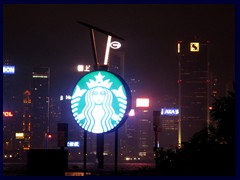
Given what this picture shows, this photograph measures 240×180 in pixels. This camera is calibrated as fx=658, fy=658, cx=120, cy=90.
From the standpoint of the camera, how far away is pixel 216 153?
24656 mm

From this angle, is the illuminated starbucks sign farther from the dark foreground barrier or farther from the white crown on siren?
the dark foreground barrier

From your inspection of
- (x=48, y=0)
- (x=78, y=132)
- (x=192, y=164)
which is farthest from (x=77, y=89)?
(x=78, y=132)

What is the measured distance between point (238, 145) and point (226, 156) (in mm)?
10877

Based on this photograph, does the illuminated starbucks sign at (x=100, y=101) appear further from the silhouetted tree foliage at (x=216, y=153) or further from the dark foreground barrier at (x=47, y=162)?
the silhouetted tree foliage at (x=216, y=153)

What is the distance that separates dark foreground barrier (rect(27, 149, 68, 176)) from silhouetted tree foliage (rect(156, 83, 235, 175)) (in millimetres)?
7904

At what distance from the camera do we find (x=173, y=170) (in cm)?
2858

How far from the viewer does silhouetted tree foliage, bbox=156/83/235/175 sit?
78.8 feet

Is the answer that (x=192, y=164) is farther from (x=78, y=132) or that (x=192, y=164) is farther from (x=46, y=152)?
(x=78, y=132)

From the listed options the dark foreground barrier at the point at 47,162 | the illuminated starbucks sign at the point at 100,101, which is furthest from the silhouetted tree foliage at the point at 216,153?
the dark foreground barrier at the point at 47,162

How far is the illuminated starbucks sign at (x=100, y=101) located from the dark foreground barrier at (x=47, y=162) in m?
1.92

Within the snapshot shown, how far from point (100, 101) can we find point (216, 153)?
725 centimetres

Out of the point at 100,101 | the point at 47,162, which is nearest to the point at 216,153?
the point at 100,101

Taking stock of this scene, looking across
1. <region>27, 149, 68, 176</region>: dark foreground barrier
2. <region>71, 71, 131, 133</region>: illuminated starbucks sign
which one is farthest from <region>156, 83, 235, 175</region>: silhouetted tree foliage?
<region>27, 149, 68, 176</region>: dark foreground barrier

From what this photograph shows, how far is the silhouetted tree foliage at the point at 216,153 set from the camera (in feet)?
78.8
